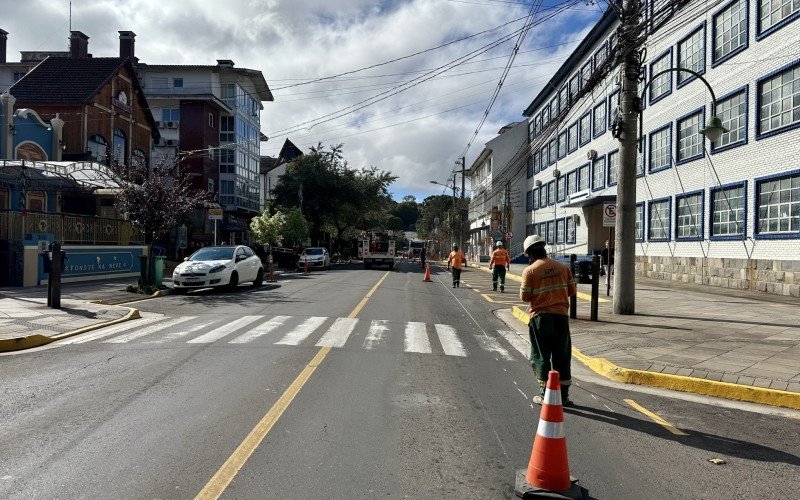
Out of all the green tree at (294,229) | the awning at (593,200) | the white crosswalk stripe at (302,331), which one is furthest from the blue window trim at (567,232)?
the white crosswalk stripe at (302,331)

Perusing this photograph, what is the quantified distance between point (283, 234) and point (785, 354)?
113ft

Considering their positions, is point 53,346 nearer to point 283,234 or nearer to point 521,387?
point 521,387

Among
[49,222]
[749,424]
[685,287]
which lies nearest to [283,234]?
[49,222]

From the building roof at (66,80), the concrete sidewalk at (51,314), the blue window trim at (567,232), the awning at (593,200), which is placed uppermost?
the building roof at (66,80)

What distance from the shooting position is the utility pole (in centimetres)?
1202

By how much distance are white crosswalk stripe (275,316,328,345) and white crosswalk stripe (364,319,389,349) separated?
104 centimetres

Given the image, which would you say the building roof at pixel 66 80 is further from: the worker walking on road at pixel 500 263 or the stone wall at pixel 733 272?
the stone wall at pixel 733 272

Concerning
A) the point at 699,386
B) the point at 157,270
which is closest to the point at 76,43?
the point at 157,270

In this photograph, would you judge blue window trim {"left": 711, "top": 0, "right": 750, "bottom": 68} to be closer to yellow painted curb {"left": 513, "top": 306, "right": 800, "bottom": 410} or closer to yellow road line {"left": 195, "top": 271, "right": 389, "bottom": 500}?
yellow painted curb {"left": 513, "top": 306, "right": 800, "bottom": 410}

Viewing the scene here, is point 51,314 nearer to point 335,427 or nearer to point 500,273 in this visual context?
point 335,427

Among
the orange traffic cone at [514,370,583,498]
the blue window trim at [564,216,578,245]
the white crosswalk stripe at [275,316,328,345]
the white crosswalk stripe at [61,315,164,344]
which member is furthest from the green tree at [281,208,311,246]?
the orange traffic cone at [514,370,583,498]

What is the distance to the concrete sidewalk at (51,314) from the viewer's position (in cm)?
952

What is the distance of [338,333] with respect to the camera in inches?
408

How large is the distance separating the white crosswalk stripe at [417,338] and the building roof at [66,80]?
26.0m
